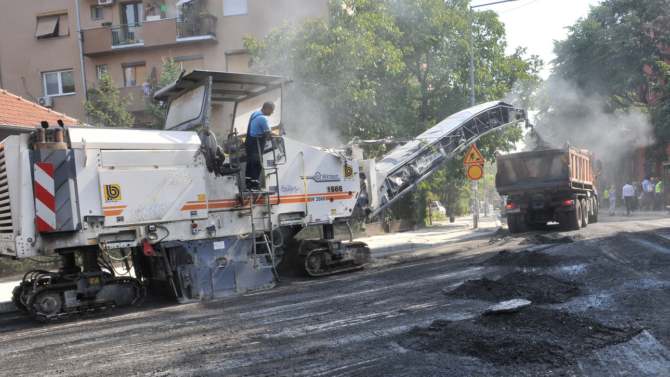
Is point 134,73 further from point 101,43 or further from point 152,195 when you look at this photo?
point 152,195

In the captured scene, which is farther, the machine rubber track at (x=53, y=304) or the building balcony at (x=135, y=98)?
the building balcony at (x=135, y=98)

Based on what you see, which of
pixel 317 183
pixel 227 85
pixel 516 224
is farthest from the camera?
pixel 516 224

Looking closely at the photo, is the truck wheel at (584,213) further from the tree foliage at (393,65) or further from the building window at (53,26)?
the building window at (53,26)

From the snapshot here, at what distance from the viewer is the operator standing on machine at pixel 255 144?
809 centimetres

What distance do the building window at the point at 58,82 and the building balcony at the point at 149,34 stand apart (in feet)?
5.25

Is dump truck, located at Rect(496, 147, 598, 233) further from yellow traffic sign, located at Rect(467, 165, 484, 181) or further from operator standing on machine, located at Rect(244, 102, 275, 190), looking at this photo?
operator standing on machine, located at Rect(244, 102, 275, 190)

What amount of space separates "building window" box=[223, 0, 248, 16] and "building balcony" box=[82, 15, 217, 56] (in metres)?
0.71

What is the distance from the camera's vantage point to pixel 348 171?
962 cm

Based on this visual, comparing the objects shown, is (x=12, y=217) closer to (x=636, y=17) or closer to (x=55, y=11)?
(x=55, y=11)

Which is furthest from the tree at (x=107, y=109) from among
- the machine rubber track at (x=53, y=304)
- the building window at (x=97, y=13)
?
the machine rubber track at (x=53, y=304)

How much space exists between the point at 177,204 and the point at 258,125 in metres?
1.58

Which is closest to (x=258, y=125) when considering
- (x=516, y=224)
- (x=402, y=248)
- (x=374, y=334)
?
(x=374, y=334)

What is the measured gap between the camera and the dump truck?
Result: 1487 centimetres

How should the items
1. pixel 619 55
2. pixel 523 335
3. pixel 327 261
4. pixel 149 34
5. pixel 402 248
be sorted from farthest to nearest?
pixel 619 55 → pixel 149 34 → pixel 402 248 → pixel 327 261 → pixel 523 335
